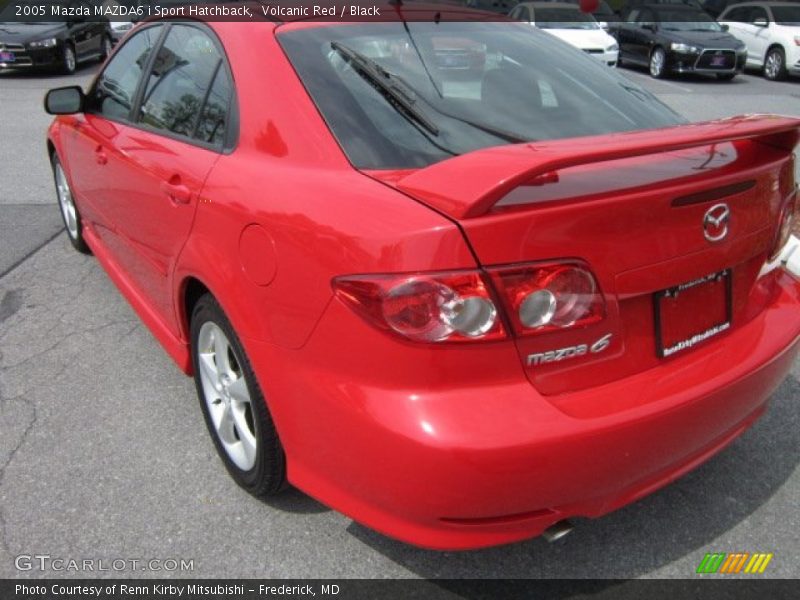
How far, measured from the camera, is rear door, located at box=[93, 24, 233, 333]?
8.34 feet

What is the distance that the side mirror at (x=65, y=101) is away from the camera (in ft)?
12.2

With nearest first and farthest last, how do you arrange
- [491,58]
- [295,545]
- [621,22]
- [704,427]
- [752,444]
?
[704,427], [295,545], [491,58], [752,444], [621,22]

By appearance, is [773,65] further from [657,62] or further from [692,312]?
[692,312]

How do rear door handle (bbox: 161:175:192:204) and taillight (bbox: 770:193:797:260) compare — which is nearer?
taillight (bbox: 770:193:797:260)

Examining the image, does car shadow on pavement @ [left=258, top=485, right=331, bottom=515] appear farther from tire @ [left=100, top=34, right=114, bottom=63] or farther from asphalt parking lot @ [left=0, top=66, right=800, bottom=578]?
tire @ [left=100, top=34, right=114, bottom=63]

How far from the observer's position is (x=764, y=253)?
2268mm

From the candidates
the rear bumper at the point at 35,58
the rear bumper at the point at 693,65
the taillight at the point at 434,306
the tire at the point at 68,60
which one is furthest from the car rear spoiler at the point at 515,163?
the tire at the point at 68,60

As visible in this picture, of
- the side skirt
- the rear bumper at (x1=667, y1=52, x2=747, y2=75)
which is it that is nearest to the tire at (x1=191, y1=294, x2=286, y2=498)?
the side skirt

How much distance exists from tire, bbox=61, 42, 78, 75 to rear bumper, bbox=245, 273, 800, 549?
14.5 meters

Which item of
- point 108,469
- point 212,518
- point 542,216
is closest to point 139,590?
point 212,518

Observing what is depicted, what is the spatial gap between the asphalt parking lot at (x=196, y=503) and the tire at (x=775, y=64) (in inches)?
578

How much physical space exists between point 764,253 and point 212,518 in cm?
201

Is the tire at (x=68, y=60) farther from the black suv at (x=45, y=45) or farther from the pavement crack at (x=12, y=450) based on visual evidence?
the pavement crack at (x=12, y=450)

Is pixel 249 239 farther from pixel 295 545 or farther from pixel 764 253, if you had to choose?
pixel 764 253
